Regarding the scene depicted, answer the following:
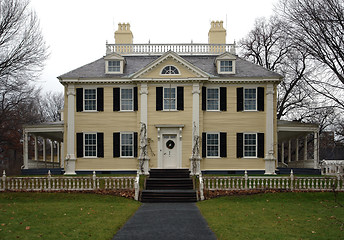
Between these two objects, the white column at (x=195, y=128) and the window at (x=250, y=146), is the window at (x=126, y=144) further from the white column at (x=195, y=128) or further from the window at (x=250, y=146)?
the window at (x=250, y=146)

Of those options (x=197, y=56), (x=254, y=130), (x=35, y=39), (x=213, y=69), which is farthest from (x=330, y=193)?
(x=35, y=39)

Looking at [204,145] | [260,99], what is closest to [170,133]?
[204,145]

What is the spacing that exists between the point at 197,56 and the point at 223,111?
559 cm

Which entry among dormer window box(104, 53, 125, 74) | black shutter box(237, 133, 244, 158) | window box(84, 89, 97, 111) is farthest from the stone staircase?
dormer window box(104, 53, 125, 74)

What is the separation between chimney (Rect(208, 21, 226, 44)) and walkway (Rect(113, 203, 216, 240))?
18425mm

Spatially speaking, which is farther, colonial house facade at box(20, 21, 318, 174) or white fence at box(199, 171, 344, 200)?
colonial house facade at box(20, 21, 318, 174)

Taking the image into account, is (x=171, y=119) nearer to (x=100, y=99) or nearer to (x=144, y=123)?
(x=144, y=123)

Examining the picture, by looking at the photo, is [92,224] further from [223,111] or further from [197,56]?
[197,56]

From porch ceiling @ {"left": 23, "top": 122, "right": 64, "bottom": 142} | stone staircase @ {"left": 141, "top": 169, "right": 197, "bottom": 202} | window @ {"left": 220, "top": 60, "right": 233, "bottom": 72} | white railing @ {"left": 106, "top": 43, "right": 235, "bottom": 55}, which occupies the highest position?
white railing @ {"left": 106, "top": 43, "right": 235, "bottom": 55}

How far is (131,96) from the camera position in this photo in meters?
28.0

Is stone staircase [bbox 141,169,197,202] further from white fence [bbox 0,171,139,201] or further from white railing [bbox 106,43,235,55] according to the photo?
white railing [bbox 106,43,235,55]

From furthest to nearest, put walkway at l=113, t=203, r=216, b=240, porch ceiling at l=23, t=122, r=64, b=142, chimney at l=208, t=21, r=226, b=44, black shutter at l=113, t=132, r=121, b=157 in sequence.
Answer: chimney at l=208, t=21, r=226, b=44 → porch ceiling at l=23, t=122, r=64, b=142 → black shutter at l=113, t=132, r=121, b=157 → walkway at l=113, t=203, r=216, b=240

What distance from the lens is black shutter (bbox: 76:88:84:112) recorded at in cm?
2792

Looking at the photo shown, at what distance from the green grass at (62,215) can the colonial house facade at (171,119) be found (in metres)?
7.65
